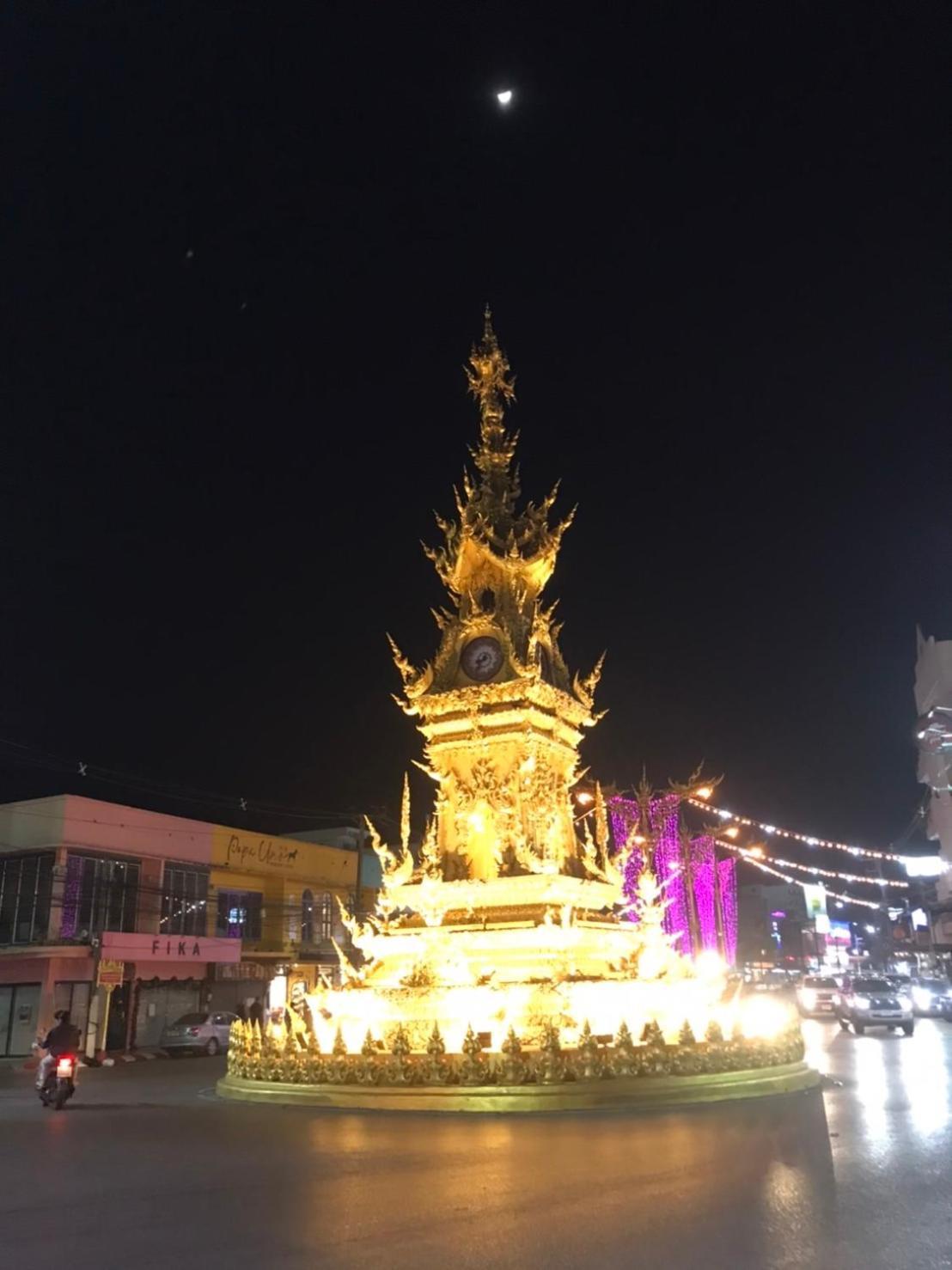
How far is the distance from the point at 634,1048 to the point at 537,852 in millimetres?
4353

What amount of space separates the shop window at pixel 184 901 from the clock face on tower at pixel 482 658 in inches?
858

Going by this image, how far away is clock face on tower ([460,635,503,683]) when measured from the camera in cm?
1764

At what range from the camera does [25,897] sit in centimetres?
3111

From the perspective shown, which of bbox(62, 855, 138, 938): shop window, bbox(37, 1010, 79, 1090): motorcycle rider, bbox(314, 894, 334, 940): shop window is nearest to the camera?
bbox(37, 1010, 79, 1090): motorcycle rider

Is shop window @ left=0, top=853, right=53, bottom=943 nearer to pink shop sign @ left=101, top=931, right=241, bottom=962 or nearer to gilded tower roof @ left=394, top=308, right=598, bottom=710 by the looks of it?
pink shop sign @ left=101, top=931, right=241, bottom=962

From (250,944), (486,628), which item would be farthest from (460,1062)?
(250,944)

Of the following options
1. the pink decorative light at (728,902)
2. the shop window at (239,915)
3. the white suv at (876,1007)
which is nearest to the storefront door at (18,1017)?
the shop window at (239,915)

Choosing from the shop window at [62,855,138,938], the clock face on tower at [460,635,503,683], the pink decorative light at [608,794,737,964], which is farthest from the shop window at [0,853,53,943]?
the clock face on tower at [460,635,503,683]

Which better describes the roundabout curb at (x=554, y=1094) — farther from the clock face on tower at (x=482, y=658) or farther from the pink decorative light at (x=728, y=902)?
the pink decorative light at (x=728, y=902)

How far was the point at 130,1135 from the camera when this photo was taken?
417 inches

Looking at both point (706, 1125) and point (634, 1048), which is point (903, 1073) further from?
point (706, 1125)

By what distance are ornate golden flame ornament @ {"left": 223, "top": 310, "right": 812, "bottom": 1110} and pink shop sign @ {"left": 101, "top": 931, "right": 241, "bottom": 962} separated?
18.3 meters

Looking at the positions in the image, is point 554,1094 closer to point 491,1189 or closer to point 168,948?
point 491,1189

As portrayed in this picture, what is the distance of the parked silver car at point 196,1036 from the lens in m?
29.9
